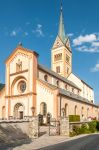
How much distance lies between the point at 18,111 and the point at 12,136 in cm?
2211

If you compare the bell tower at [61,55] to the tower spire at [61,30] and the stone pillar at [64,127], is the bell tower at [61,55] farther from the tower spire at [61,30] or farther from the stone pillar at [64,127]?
the stone pillar at [64,127]

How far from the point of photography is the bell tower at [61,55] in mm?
76250

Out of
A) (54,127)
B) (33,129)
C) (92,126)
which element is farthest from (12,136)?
(92,126)

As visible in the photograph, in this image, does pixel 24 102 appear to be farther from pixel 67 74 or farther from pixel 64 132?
pixel 67 74

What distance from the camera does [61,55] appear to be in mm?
78000

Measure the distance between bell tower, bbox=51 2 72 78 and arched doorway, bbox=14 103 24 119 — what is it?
3129 centimetres

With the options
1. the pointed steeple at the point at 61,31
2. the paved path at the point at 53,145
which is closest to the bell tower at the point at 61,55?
the pointed steeple at the point at 61,31

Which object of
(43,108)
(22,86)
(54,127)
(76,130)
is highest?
(22,86)

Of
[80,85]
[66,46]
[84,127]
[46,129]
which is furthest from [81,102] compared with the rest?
[66,46]

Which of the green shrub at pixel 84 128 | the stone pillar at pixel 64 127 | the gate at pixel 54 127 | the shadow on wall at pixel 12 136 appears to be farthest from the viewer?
the green shrub at pixel 84 128

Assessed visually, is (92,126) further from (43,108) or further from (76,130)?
(43,108)

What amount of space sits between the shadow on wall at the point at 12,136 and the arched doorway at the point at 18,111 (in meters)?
19.0

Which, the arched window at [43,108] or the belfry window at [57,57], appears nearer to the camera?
the arched window at [43,108]

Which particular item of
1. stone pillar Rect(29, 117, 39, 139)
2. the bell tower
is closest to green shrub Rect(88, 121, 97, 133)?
stone pillar Rect(29, 117, 39, 139)
